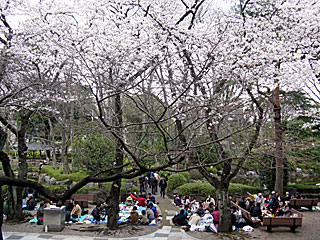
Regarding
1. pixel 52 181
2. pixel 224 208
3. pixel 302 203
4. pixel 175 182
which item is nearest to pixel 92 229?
pixel 224 208

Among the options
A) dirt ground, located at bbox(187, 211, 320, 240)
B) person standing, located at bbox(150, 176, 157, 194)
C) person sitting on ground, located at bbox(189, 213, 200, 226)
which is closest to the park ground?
dirt ground, located at bbox(187, 211, 320, 240)

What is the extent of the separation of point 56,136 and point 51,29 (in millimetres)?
18648

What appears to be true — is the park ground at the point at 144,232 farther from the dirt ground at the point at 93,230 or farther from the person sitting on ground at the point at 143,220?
the person sitting on ground at the point at 143,220

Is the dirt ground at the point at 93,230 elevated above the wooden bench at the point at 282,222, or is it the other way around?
the wooden bench at the point at 282,222

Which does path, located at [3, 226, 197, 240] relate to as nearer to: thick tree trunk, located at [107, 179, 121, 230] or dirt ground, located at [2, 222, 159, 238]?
dirt ground, located at [2, 222, 159, 238]

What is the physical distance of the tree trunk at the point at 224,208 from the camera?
10.0 metres

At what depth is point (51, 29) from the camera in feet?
33.2

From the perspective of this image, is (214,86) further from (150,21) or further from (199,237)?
(199,237)

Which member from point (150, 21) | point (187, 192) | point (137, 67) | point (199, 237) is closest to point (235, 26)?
point (150, 21)

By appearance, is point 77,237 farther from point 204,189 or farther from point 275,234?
point 204,189

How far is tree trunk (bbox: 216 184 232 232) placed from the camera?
10000 mm

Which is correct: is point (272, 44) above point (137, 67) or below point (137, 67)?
above

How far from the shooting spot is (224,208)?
10016mm

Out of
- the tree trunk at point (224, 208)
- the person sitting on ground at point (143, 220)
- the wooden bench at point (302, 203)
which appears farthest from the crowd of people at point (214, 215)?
the wooden bench at point (302, 203)
